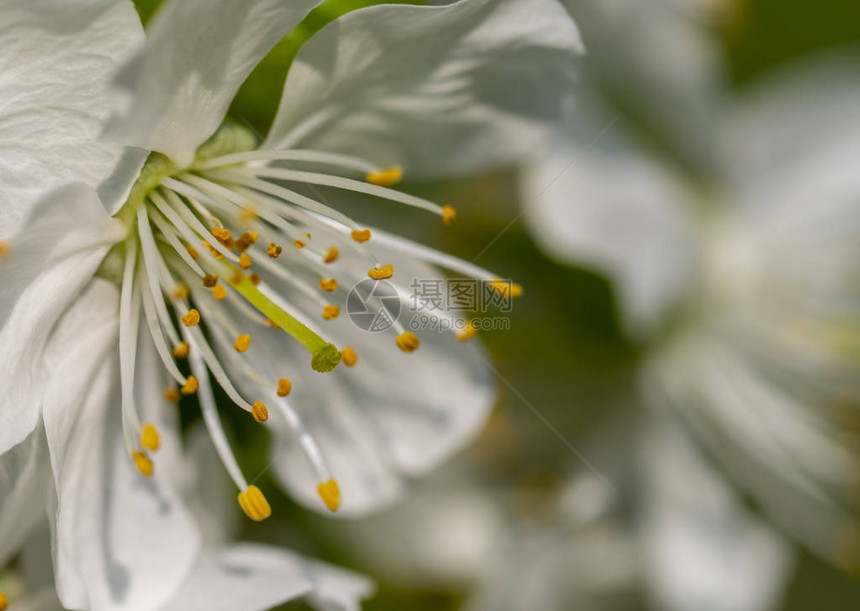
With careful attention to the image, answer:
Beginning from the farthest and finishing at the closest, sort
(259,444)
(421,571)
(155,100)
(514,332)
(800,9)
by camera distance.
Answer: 1. (800,9)
2. (421,571)
3. (514,332)
4. (259,444)
5. (155,100)

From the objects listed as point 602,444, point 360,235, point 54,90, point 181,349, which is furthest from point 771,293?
point 54,90

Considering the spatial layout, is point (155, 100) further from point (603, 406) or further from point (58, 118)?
point (603, 406)

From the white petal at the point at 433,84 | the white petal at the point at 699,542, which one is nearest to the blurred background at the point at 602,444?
the white petal at the point at 699,542

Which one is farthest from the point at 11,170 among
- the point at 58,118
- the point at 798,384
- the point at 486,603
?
the point at 798,384

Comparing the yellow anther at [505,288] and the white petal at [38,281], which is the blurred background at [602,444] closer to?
the yellow anther at [505,288]

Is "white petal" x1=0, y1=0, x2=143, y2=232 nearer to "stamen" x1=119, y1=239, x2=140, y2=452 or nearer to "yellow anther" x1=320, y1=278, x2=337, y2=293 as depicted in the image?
"stamen" x1=119, y1=239, x2=140, y2=452

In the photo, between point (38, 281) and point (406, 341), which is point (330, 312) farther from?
point (38, 281)

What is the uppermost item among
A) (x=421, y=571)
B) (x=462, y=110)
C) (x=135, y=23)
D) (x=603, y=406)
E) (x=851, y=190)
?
(x=135, y=23)
